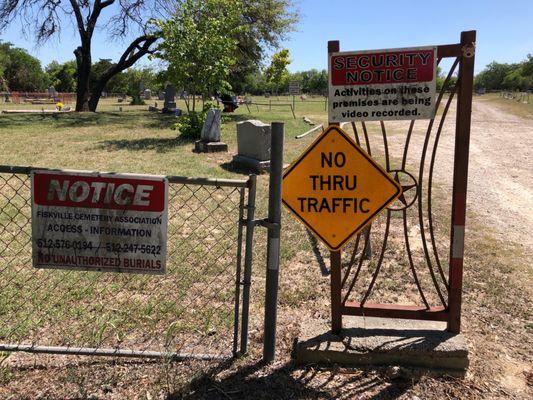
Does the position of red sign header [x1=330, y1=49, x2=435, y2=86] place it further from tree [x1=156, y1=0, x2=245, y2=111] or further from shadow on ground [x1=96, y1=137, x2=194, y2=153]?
tree [x1=156, y1=0, x2=245, y2=111]

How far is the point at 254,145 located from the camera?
9633 mm

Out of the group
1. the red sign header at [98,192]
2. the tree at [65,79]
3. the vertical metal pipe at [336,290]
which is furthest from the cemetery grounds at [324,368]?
the tree at [65,79]

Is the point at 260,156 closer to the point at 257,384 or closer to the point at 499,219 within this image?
the point at 499,219

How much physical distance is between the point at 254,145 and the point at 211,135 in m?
2.70

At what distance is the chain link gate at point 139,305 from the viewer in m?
2.88

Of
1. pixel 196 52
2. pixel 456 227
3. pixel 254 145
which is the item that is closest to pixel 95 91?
pixel 196 52

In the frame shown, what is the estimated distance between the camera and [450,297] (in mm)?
2893

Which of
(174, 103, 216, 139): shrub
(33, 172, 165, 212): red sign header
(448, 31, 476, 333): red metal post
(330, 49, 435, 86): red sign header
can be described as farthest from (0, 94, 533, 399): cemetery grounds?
(174, 103, 216, 139): shrub

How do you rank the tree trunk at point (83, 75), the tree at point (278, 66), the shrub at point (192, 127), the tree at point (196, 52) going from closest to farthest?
the tree at point (196, 52) → the shrub at point (192, 127) → the tree trunk at point (83, 75) → the tree at point (278, 66)

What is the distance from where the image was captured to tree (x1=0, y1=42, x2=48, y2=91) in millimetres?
77062

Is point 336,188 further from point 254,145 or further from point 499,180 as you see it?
point 499,180

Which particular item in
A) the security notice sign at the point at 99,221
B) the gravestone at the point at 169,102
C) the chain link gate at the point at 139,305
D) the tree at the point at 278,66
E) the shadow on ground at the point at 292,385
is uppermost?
the tree at the point at 278,66

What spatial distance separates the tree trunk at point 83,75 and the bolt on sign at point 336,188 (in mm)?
26209

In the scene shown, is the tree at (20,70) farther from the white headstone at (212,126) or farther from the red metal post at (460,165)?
the red metal post at (460,165)
